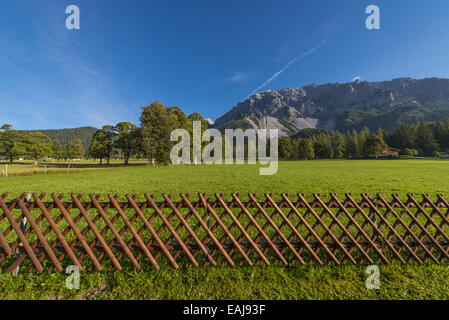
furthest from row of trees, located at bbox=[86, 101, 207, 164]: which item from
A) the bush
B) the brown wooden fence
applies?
the bush

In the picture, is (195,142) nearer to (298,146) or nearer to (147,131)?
(147,131)

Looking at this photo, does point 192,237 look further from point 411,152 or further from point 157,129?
point 411,152

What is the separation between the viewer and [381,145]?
73.4 meters

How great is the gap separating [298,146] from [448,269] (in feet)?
299

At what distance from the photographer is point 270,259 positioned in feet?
11.6

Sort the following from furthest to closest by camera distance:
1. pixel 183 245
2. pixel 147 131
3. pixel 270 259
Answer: pixel 147 131 → pixel 270 259 → pixel 183 245

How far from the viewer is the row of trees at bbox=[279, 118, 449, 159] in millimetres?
73688

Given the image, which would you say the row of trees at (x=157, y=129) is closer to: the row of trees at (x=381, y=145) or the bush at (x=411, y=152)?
the row of trees at (x=381, y=145)

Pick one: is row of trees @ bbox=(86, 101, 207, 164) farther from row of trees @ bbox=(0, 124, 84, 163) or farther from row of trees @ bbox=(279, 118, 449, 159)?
row of trees @ bbox=(279, 118, 449, 159)

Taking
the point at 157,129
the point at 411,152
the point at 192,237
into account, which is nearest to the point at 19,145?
the point at 157,129

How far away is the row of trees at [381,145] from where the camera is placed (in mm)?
73688

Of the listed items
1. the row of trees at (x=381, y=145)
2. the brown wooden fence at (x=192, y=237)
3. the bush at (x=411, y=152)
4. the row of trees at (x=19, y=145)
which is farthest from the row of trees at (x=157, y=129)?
the bush at (x=411, y=152)

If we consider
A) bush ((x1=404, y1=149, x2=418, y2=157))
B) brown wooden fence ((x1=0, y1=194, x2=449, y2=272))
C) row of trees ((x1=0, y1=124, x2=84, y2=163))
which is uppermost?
row of trees ((x1=0, y1=124, x2=84, y2=163))
